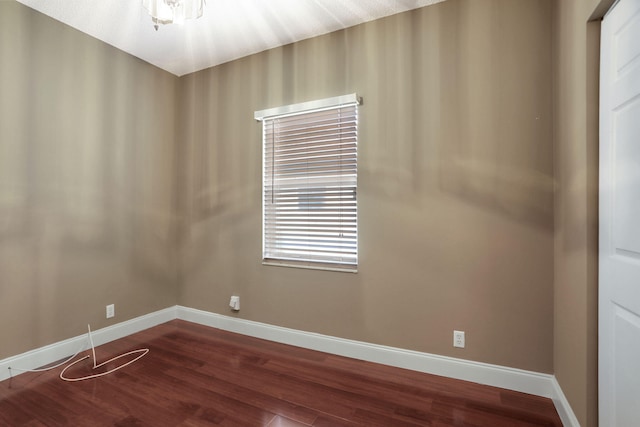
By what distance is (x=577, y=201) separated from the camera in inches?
59.0

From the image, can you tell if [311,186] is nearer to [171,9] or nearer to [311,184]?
[311,184]

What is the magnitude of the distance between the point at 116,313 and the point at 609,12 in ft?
13.0

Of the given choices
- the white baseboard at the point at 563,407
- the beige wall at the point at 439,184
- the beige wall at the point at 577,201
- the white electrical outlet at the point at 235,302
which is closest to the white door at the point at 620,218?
the beige wall at the point at 577,201

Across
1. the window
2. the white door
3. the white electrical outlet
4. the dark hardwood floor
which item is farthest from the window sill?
the white door

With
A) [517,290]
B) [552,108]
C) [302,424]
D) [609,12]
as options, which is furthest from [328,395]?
[609,12]

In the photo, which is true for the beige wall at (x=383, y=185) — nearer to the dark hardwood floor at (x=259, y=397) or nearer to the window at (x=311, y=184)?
the window at (x=311, y=184)

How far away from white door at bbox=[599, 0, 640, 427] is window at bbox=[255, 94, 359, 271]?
1.47 m

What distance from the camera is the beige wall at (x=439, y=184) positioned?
1918 mm

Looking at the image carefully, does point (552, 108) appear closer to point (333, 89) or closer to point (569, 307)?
point (569, 307)

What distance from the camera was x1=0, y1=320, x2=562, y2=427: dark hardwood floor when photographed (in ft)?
5.47

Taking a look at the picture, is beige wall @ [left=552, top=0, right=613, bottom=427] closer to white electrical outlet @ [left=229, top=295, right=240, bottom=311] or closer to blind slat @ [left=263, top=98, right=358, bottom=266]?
blind slat @ [left=263, top=98, right=358, bottom=266]

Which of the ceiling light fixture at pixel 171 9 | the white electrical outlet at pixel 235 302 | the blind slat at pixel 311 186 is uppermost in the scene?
the ceiling light fixture at pixel 171 9

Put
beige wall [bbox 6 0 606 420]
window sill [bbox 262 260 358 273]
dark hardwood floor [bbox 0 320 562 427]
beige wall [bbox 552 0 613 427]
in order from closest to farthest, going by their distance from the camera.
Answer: beige wall [bbox 552 0 613 427], dark hardwood floor [bbox 0 320 562 427], beige wall [bbox 6 0 606 420], window sill [bbox 262 260 358 273]

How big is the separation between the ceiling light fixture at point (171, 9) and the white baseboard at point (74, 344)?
249 cm
